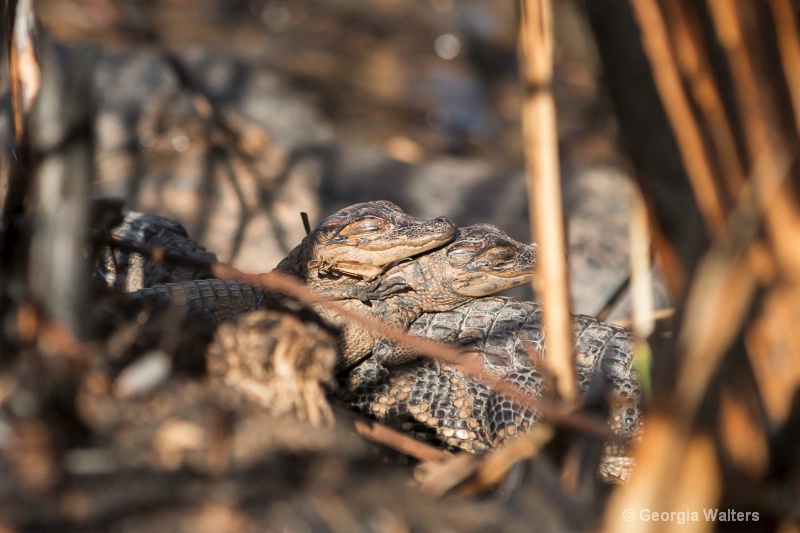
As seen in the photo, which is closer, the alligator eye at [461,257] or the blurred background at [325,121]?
the alligator eye at [461,257]

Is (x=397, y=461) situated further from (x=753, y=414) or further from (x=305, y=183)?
(x=305, y=183)

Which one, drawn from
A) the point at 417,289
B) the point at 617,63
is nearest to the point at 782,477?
the point at 617,63

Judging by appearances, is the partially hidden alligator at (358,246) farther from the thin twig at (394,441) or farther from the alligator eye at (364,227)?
the thin twig at (394,441)

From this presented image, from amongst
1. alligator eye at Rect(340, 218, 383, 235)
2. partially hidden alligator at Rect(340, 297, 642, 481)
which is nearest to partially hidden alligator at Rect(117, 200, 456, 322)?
alligator eye at Rect(340, 218, 383, 235)

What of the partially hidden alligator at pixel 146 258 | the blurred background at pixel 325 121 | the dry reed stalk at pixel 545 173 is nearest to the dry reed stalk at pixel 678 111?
the dry reed stalk at pixel 545 173

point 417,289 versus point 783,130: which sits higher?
point 783,130

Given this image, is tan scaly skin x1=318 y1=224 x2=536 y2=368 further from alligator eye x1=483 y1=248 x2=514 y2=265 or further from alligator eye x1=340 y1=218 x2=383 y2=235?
alligator eye x1=340 y1=218 x2=383 y2=235
